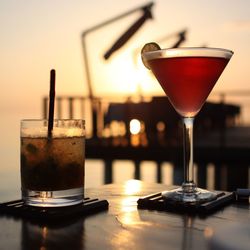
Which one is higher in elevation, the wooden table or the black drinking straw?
the black drinking straw

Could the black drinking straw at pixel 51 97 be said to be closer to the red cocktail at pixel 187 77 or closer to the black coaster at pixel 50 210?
the black coaster at pixel 50 210

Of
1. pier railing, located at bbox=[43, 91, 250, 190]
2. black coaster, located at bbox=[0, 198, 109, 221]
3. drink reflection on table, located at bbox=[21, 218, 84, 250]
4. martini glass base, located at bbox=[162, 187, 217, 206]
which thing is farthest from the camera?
pier railing, located at bbox=[43, 91, 250, 190]

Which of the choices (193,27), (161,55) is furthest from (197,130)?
(161,55)

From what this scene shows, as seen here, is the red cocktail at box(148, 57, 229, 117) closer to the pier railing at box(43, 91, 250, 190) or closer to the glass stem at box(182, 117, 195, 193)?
the glass stem at box(182, 117, 195, 193)

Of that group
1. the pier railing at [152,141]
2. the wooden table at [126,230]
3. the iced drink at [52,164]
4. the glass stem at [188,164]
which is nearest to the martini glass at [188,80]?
the glass stem at [188,164]

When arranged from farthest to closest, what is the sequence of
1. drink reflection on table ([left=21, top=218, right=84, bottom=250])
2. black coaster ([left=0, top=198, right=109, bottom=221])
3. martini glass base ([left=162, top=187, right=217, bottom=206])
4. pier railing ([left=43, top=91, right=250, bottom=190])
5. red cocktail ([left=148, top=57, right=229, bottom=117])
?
pier railing ([left=43, top=91, right=250, bottom=190])
red cocktail ([left=148, top=57, right=229, bottom=117])
martini glass base ([left=162, top=187, right=217, bottom=206])
black coaster ([left=0, top=198, right=109, bottom=221])
drink reflection on table ([left=21, top=218, right=84, bottom=250])

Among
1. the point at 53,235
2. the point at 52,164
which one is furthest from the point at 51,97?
the point at 53,235

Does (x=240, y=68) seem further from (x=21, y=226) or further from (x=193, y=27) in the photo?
(x=21, y=226)

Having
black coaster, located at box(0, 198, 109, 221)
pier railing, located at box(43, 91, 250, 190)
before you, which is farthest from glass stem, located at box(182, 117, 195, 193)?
pier railing, located at box(43, 91, 250, 190)
